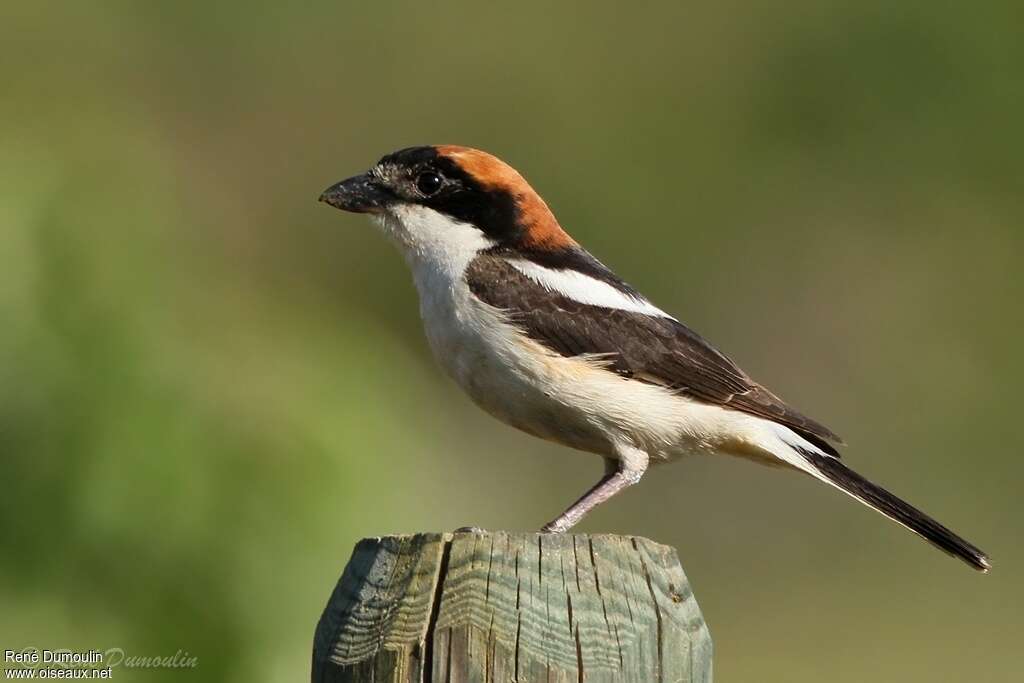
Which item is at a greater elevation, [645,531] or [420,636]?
[645,531]

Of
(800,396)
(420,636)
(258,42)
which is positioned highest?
(258,42)

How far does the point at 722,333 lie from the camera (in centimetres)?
1102

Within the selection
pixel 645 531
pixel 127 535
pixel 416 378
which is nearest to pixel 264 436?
pixel 127 535

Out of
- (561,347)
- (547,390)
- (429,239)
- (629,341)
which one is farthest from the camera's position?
(429,239)

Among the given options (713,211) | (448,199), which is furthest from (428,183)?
(713,211)

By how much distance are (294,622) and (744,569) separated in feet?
16.8

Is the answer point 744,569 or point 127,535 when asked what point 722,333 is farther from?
point 127,535

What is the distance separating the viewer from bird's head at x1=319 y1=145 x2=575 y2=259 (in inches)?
201

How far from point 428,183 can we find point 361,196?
22 cm

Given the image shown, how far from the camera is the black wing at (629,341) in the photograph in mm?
4789

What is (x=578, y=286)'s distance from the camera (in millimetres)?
4965

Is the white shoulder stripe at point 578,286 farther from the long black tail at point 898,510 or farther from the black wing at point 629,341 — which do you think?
the long black tail at point 898,510

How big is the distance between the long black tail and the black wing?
107 millimetres

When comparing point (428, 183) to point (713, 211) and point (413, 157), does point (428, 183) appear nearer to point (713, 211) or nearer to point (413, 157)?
point (413, 157)
